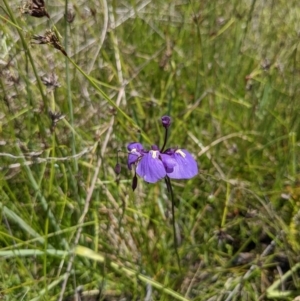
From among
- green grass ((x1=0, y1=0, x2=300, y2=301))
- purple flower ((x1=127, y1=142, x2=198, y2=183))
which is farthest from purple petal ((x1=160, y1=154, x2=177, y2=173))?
green grass ((x1=0, y1=0, x2=300, y2=301))

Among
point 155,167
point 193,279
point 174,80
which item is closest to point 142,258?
point 193,279

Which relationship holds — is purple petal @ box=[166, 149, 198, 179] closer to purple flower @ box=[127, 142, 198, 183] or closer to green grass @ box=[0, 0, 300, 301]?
purple flower @ box=[127, 142, 198, 183]

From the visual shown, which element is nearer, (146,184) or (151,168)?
(151,168)

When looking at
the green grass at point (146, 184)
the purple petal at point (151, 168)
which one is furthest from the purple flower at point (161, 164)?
the green grass at point (146, 184)

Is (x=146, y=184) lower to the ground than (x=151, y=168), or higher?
lower

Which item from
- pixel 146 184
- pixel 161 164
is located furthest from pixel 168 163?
pixel 146 184

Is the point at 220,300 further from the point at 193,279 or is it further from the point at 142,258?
the point at 142,258

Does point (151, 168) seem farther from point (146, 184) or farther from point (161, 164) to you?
Result: point (146, 184)
